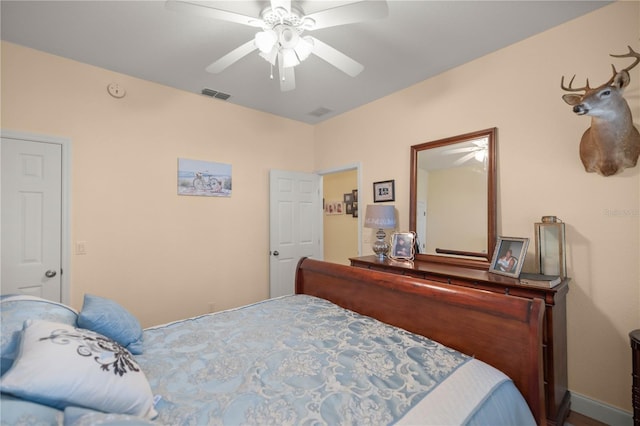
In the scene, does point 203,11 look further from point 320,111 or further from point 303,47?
point 320,111

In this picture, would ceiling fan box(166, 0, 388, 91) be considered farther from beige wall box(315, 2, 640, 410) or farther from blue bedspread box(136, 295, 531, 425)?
blue bedspread box(136, 295, 531, 425)

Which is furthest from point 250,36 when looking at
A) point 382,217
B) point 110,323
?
point 110,323

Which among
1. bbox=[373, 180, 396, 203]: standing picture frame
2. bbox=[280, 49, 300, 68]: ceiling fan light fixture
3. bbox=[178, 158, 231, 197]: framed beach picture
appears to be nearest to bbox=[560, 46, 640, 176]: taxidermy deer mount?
bbox=[373, 180, 396, 203]: standing picture frame

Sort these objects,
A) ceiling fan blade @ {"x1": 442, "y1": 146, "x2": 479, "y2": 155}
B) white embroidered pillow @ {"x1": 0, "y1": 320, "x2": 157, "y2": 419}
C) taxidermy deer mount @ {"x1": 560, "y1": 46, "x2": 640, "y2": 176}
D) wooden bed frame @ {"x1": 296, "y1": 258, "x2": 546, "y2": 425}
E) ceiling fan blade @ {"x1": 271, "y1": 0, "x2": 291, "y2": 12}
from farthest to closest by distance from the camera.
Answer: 1. ceiling fan blade @ {"x1": 442, "y1": 146, "x2": 479, "y2": 155}
2. taxidermy deer mount @ {"x1": 560, "y1": 46, "x2": 640, "y2": 176}
3. ceiling fan blade @ {"x1": 271, "y1": 0, "x2": 291, "y2": 12}
4. wooden bed frame @ {"x1": 296, "y1": 258, "x2": 546, "y2": 425}
5. white embroidered pillow @ {"x1": 0, "y1": 320, "x2": 157, "y2": 419}

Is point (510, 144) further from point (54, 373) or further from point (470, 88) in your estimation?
point (54, 373)

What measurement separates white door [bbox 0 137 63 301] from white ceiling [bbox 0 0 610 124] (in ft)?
2.51

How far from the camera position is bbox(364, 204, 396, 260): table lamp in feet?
9.71

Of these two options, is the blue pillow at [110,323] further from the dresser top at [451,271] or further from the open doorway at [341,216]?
the open doorway at [341,216]

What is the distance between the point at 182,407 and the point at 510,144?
9.04ft

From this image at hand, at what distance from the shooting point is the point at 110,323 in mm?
1369

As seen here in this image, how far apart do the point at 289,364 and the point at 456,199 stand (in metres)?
2.12

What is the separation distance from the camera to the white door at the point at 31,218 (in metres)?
2.24

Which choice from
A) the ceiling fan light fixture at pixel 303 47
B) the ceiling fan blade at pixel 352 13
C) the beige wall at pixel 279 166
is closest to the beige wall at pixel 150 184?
the beige wall at pixel 279 166

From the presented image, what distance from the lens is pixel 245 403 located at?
3.28 ft
